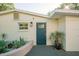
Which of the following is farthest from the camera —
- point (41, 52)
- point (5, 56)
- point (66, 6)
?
point (66, 6)

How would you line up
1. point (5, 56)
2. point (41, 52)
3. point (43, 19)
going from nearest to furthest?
point (5, 56) → point (41, 52) → point (43, 19)

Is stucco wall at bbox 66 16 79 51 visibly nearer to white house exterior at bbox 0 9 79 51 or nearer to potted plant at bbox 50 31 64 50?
white house exterior at bbox 0 9 79 51

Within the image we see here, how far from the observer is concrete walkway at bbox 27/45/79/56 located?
24.3 ft

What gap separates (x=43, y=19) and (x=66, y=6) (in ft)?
4.28

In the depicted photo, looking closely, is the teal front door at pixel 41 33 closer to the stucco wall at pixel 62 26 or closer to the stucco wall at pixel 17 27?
the stucco wall at pixel 17 27

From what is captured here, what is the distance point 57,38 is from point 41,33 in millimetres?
762

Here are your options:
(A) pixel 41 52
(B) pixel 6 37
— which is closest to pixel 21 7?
(B) pixel 6 37

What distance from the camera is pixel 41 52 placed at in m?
7.72

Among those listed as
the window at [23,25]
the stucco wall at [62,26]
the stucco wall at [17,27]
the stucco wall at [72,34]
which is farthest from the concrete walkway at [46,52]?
the window at [23,25]

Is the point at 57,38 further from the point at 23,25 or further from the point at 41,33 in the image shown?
the point at 23,25

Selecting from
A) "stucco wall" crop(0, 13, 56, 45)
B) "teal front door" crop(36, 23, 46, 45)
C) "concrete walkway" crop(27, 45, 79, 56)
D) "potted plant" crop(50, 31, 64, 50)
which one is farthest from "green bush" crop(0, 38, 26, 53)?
"potted plant" crop(50, 31, 64, 50)

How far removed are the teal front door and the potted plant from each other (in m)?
0.37

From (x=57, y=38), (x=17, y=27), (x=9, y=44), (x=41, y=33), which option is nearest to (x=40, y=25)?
(x=41, y=33)

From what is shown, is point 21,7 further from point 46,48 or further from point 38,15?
point 46,48
